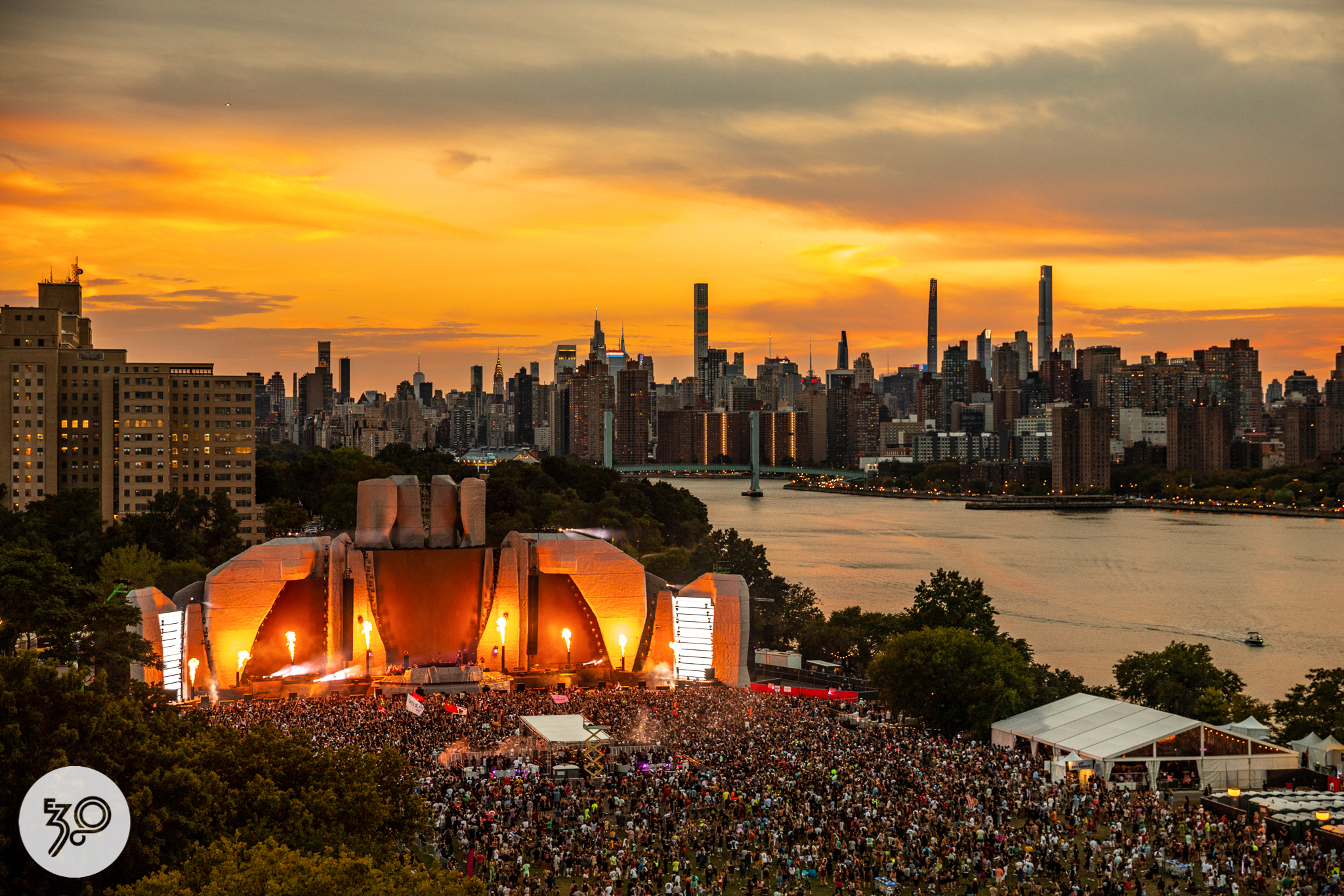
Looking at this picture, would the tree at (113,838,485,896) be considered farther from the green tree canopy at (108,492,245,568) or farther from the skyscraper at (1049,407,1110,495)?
the skyscraper at (1049,407,1110,495)

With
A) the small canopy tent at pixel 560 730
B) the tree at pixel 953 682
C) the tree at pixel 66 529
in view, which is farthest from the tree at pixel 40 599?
the tree at pixel 953 682

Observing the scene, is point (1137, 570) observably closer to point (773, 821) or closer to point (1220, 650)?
point (1220, 650)

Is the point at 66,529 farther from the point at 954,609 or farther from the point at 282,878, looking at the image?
the point at 282,878

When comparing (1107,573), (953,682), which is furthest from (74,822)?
(1107,573)

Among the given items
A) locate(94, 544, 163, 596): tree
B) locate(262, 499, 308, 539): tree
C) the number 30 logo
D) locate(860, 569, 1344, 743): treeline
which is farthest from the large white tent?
locate(262, 499, 308, 539): tree

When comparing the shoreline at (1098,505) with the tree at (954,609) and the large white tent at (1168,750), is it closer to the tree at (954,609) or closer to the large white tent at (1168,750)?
the tree at (954,609)

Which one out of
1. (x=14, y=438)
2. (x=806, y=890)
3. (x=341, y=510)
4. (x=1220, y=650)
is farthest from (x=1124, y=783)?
(x=14, y=438)
